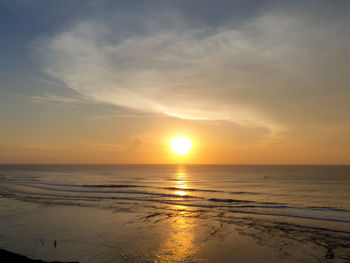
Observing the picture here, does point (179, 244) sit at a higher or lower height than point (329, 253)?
higher

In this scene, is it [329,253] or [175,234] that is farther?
[175,234]

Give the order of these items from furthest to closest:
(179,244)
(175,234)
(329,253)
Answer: (175,234)
(179,244)
(329,253)

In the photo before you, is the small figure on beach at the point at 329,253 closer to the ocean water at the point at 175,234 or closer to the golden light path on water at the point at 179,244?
the ocean water at the point at 175,234

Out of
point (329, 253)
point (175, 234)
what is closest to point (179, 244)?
point (175, 234)

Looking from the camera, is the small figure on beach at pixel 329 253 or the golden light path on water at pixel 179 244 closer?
the golden light path on water at pixel 179 244

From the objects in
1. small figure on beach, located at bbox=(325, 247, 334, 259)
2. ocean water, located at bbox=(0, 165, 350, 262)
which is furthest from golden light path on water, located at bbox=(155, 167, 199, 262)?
small figure on beach, located at bbox=(325, 247, 334, 259)

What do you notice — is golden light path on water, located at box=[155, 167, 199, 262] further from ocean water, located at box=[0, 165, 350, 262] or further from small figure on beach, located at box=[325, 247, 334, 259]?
small figure on beach, located at box=[325, 247, 334, 259]

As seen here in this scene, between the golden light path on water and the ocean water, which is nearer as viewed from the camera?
the golden light path on water

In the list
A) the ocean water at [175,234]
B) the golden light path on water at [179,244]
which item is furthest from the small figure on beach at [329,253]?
the golden light path on water at [179,244]

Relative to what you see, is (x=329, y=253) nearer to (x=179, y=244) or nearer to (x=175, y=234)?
(x=179, y=244)

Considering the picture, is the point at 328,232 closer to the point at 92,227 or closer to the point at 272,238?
the point at 272,238

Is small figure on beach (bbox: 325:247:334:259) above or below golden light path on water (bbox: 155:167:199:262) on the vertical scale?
below

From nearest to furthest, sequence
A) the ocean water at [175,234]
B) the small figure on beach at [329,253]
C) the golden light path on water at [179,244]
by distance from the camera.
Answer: the golden light path on water at [179,244]
the ocean water at [175,234]
the small figure on beach at [329,253]

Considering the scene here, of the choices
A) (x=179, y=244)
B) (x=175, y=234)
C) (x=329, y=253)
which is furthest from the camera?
(x=175, y=234)
